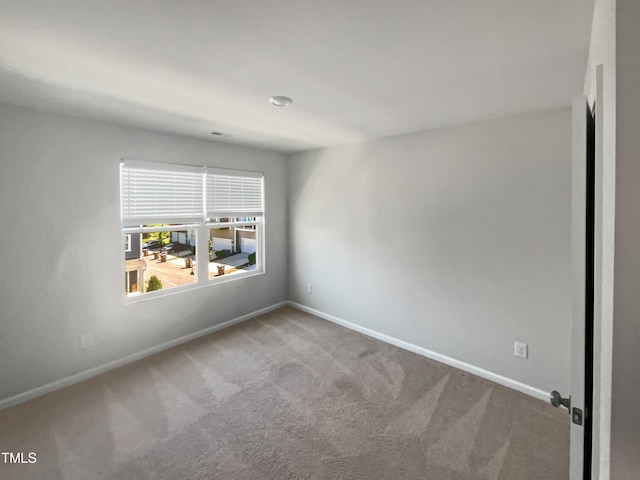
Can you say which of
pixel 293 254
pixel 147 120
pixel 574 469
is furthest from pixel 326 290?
pixel 574 469

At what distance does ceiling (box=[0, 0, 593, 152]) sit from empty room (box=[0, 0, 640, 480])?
0.6 inches

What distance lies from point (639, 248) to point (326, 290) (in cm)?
372

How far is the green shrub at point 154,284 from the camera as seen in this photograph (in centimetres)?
336

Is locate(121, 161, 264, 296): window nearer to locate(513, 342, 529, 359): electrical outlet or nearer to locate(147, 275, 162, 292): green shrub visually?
locate(147, 275, 162, 292): green shrub

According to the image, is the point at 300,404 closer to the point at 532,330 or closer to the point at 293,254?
the point at 532,330

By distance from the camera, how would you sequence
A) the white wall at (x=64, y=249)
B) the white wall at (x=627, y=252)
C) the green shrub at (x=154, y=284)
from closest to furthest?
the white wall at (x=627, y=252), the white wall at (x=64, y=249), the green shrub at (x=154, y=284)

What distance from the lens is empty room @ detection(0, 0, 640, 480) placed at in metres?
1.15

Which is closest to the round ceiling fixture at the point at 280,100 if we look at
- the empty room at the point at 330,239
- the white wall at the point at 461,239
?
the empty room at the point at 330,239

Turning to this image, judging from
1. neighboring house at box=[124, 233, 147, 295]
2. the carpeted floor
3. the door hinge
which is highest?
neighboring house at box=[124, 233, 147, 295]

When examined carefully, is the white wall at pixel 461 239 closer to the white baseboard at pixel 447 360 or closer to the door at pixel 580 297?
the white baseboard at pixel 447 360

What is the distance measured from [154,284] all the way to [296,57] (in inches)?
113

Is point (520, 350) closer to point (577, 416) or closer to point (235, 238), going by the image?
point (577, 416)

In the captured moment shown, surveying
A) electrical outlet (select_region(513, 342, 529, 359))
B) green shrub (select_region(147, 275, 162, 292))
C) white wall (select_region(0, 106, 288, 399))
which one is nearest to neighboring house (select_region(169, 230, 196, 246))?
green shrub (select_region(147, 275, 162, 292))

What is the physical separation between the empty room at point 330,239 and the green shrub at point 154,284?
0.03 meters
